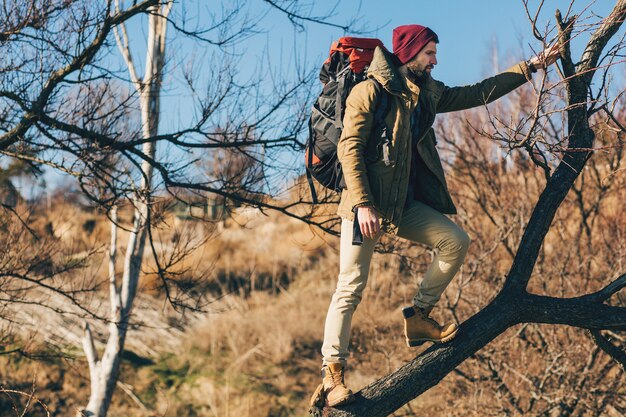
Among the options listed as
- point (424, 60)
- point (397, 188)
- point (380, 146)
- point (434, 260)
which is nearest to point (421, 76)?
point (424, 60)

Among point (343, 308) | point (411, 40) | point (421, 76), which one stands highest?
point (411, 40)

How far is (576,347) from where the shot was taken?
888 centimetres

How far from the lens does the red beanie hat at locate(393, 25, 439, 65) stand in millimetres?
3844

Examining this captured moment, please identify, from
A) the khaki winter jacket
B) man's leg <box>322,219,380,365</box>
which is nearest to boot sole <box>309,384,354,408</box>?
man's leg <box>322,219,380,365</box>

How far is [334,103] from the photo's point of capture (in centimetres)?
398

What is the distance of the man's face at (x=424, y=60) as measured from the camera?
3861mm

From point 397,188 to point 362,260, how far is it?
0.41 metres

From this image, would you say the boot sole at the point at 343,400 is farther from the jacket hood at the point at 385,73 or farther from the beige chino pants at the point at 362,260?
the jacket hood at the point at 385,73

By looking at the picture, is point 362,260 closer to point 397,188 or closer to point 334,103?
point 397,188

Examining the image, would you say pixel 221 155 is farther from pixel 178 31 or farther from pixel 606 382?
pixel 606 382

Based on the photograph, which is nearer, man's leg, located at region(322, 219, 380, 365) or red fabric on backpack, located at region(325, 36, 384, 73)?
man's leg, located at region(322, 219, 380, 365)

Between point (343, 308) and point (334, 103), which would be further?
point (334, 103)

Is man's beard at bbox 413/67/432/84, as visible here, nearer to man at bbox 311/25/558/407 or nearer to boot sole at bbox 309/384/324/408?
man at bbox 311/25/558/407

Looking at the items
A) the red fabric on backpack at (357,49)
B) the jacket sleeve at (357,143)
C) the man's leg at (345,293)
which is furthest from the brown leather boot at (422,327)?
the red fabric on backpack at (357,49)
